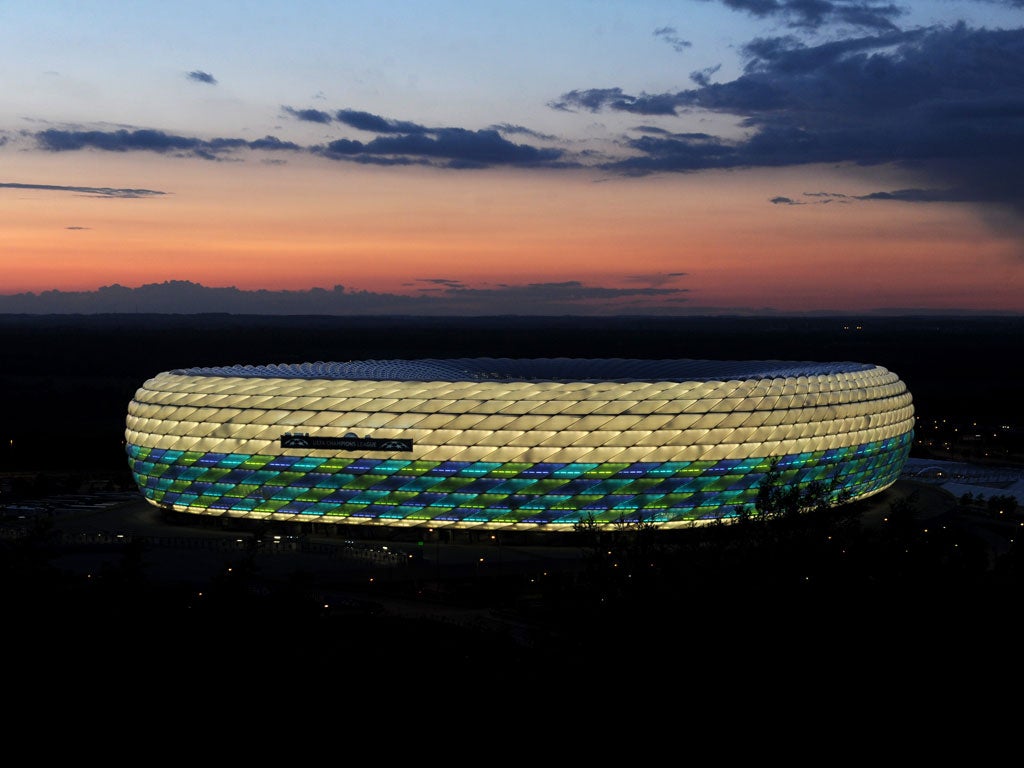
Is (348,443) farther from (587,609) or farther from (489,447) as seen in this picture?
(587,609)

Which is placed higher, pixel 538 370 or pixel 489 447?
pixel 538 370

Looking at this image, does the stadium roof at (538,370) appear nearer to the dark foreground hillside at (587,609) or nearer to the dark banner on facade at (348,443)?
the dark banner on facade at (348,443)

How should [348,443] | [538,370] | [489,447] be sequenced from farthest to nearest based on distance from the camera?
[538,370] < [348,443] < [489,447]

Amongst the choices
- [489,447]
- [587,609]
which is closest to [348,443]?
→ [489,447]

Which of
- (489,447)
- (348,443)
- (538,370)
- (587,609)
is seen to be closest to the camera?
(587,609)

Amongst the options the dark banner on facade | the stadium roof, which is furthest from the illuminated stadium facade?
the stadium roof

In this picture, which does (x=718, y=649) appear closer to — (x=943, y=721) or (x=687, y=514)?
(x=943, y=721)

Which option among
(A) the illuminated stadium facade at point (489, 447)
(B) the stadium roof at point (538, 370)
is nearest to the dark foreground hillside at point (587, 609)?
(A) the illuminated stadium facade at point (489, 447)

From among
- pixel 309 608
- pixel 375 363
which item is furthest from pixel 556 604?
pixel 375 363

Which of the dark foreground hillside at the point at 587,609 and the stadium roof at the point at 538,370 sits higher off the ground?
the stadium roof at the point at 538,370
